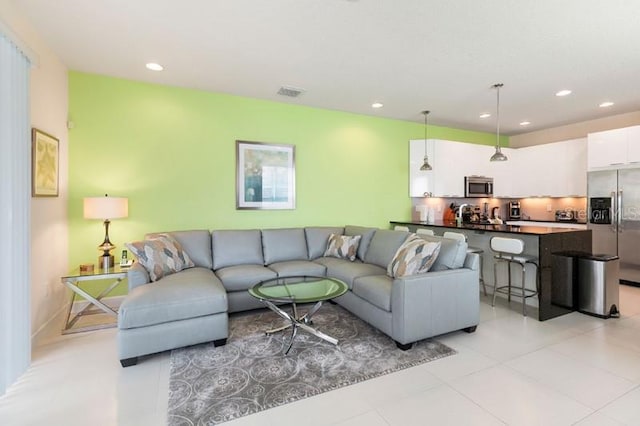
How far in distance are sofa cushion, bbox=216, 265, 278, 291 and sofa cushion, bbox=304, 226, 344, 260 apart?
867 mm

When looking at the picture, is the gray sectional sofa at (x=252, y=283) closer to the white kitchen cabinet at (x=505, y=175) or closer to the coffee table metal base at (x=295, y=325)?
the coffee table metal base at (x=295, y=325)

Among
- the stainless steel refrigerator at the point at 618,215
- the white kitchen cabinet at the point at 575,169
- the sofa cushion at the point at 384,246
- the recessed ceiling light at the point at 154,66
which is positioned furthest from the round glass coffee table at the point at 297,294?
the white kitchen cabinet at the point at 575,169

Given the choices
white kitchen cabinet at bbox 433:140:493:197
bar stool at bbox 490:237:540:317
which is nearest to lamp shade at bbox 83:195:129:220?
bar stool at bbox 490:237:540:317

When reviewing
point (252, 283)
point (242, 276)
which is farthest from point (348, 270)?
point (242, 276)

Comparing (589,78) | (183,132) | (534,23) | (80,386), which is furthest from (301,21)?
(589,78)

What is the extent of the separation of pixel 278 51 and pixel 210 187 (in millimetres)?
2003

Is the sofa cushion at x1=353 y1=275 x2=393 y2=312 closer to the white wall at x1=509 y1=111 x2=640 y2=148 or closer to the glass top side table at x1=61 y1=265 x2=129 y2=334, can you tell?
the glass top side table at x1=61 y1=265 x2=129 y2=334

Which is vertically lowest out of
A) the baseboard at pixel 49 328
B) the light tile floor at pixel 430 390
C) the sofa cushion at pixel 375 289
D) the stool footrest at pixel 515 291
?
the light tile floor at pixel 430 390

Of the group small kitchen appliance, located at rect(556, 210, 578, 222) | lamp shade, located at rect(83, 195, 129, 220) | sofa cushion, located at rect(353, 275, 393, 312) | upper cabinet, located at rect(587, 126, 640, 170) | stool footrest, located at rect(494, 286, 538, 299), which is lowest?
stool footrest, located at rect(494, 286, 538, 299)

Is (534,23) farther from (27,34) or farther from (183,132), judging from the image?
(27,34)

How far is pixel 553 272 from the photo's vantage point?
11.2 feet

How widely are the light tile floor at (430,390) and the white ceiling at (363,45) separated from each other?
2.73 meters

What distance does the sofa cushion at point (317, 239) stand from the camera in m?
4.34

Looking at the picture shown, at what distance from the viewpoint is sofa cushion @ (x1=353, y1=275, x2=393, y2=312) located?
2.78 m
